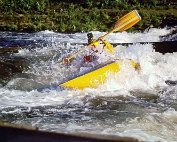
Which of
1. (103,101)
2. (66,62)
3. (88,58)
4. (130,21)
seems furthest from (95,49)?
(103,101)

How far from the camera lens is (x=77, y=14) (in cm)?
2178

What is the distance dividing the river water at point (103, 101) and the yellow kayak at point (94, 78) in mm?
155

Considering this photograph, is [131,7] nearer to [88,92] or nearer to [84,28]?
[84,28]

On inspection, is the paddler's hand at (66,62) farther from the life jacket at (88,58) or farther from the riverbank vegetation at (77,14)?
the riverbank vegetation at (77,14)

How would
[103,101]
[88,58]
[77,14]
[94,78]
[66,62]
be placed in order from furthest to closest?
[77,14] < [66,62] < [88,58] < [94,78] < [103,101]

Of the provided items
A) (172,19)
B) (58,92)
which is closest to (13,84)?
(58,92)

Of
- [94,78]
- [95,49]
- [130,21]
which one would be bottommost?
[94,78]

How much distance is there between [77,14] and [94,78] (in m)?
12.9

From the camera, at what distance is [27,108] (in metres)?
8.00

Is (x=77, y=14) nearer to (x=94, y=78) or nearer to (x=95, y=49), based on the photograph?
(x=95, y=49)

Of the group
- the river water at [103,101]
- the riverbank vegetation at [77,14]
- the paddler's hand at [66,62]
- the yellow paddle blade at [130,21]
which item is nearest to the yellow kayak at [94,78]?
the river water at [103,101]

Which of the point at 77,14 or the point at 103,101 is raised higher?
the point at 77,14

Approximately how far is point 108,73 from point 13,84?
2.69 m

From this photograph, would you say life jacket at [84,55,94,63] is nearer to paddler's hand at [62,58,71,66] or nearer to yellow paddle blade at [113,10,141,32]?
paddler's hand at [62,58,71,66]
